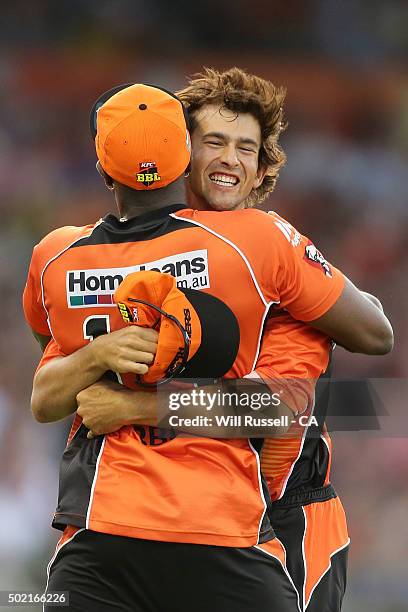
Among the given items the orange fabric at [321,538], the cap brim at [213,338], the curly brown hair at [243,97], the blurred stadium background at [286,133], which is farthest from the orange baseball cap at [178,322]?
the blurred stadium background at [286,133]

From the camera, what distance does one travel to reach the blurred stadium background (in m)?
6.45

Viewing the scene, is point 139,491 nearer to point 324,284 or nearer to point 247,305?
point 247,305

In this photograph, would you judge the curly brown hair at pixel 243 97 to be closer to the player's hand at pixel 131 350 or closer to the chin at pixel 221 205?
the chin at pixel 221 205

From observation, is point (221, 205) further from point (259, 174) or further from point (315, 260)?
point (315, 260)

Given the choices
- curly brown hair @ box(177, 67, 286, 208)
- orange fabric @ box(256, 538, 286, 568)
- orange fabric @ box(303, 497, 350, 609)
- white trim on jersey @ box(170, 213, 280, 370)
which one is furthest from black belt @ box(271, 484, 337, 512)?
curly brown hair @ box(177, 67, 286, 208)

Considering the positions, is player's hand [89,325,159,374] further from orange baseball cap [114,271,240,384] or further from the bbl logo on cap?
the bbl logo on cap

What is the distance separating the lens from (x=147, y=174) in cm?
244

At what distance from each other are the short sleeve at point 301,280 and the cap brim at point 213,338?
160 millimetres

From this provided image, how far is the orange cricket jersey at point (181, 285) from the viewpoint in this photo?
2.22 m

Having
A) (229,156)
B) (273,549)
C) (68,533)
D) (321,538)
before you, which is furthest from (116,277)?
(321,538)

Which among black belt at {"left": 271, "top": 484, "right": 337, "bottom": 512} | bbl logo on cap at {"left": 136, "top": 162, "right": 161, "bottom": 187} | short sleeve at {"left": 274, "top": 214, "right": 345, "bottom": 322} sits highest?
bbl logo on cap at {"left": 136, "top": 162, "right": 161, "bottom": 187}

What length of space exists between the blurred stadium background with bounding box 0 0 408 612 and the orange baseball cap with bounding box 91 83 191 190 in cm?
385

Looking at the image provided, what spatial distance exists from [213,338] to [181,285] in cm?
14

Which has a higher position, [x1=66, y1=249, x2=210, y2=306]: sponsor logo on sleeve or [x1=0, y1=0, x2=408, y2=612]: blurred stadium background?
[x1=0, y1=0, x2=408, y2=612]: blurred stadium background
